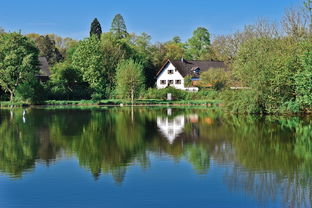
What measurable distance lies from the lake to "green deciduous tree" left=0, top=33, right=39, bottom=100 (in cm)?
3485

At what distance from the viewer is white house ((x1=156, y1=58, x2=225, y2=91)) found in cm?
7631

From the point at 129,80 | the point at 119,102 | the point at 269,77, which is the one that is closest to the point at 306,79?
the point at 269,77

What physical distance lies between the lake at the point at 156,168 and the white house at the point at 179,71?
161 ft

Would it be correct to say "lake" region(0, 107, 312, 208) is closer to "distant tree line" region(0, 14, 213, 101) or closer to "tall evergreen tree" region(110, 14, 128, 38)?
"distant tree line" region(0, 14, 213, 101)

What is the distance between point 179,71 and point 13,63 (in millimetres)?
28556

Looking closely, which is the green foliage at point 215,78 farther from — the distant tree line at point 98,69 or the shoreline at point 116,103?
the distant tree line at point 98,69

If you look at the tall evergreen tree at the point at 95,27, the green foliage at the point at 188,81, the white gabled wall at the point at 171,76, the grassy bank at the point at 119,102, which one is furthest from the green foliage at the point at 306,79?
the tall evergreen tree at the point at 95,27

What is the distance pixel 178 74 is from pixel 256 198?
214 feet

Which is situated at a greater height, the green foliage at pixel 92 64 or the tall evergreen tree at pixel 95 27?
the tall evergreen tree at pixel 95 27

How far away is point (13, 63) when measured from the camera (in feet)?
198

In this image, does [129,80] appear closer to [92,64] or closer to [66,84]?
[92,64]

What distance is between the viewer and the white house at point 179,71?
250 feet

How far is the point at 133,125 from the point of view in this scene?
1245 inches

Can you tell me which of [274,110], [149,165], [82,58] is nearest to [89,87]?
[82,58]
